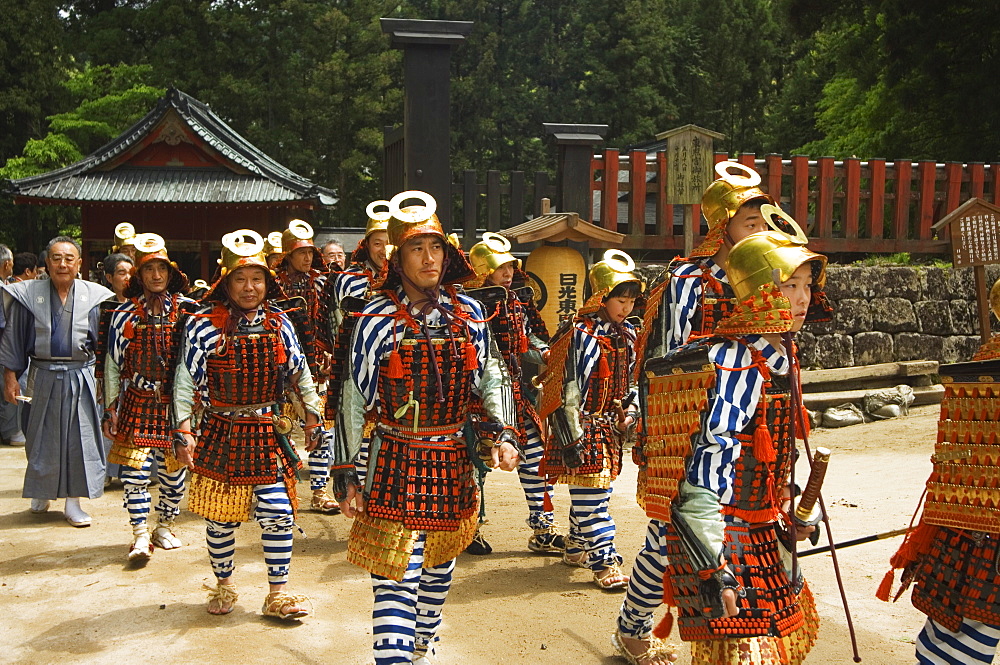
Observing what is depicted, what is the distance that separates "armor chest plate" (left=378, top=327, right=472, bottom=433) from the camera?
4039 mm

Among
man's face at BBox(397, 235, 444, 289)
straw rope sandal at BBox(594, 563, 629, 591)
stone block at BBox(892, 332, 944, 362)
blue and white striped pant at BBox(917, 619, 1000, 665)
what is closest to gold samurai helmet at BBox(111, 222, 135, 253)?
straw rope sandal at BBox(594, 563, 629, 591)

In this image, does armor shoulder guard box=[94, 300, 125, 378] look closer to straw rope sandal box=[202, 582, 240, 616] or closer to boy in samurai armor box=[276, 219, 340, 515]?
boy in samurai armor box=[276, 219, 340, 515]

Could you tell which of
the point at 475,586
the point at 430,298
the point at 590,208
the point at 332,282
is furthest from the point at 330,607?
the point at 590,208

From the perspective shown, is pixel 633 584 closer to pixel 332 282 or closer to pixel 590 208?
pixel 332 282

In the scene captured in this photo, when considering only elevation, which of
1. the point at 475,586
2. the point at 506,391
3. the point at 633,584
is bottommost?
the point at 475,586

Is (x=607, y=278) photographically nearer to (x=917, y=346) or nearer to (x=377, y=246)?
(x=377, y=246)

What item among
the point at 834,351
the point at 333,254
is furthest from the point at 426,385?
the point at 834,351

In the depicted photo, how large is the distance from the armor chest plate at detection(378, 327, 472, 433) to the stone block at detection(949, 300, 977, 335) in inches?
436

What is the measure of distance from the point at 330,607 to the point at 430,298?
7.94ft

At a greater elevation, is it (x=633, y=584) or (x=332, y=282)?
(x=332, y=282)

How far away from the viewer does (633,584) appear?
4387 millimetres

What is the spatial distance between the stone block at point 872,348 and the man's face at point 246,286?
365 inches

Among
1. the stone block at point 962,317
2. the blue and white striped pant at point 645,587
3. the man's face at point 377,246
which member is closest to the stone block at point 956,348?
the stone block at point 962,317

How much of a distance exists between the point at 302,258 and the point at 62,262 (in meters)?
2.00
